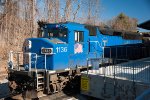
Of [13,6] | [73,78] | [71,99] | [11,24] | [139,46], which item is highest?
[13,6]

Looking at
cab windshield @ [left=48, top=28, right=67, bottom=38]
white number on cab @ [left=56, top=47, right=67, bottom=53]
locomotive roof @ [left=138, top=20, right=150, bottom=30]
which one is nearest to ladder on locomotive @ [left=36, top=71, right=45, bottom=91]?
white number on cab @ [left=56, top=47, right=67, bottom=53]

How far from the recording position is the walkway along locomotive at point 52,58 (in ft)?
36.8

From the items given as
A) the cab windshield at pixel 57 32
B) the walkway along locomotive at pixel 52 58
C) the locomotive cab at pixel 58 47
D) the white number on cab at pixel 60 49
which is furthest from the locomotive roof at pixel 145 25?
the white number on cab at pixel 60 49

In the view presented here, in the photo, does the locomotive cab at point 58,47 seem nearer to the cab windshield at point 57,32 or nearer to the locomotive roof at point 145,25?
the cab windshield at point 57,32

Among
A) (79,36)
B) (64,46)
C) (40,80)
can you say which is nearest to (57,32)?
(64,46)

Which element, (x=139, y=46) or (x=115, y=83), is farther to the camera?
(x=139, y=46)

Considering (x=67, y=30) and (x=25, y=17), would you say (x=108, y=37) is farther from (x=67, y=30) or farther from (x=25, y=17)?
(x=25, y=17)

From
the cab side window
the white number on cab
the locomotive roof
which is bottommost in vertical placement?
the white number on cab

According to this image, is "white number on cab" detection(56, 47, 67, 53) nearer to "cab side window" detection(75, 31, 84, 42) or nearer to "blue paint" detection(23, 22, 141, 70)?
"blue paint" detection(23, 22, 141, 70)

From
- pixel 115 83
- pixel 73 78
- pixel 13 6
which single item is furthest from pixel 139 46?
pixel 13 6

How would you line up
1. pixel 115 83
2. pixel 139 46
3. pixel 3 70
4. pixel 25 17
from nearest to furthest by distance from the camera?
pixel 115 83 → pixel 139 46 → pixel 3 70 → pixel 25 17

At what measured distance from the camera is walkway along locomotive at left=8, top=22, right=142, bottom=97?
11.2m

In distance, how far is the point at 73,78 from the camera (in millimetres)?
12922

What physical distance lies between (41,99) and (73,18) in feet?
78.9
